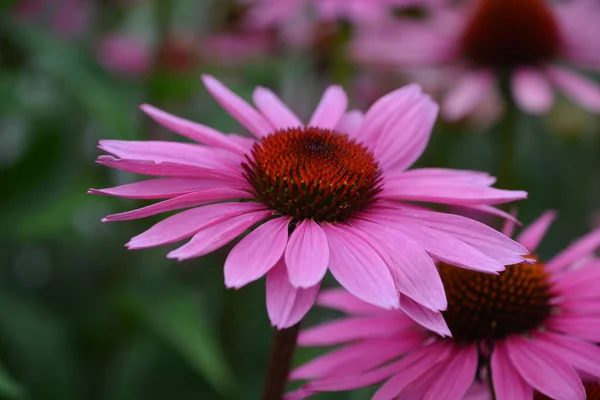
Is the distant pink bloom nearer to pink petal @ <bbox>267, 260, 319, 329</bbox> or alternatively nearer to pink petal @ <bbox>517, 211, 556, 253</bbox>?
pink petal @ <bbox>517, 211, 556, 253</bbox>

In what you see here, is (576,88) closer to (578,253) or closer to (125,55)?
(578,253)

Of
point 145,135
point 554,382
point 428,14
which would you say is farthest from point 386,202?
point 428,14

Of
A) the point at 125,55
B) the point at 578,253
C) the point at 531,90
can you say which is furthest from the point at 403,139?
the point at 125,55

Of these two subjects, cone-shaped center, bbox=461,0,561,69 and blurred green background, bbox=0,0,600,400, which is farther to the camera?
cone-shaped center, bbox=461,0,561,69

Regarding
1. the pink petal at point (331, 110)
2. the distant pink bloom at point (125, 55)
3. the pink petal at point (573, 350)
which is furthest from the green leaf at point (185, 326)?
the distant pink bloom at point (125, 55)

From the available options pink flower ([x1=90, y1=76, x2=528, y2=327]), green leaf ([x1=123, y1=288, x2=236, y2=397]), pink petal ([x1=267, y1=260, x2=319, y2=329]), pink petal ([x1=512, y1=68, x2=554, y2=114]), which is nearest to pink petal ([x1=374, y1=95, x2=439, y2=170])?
pink flower ([x1=90, y1=76, x2=528, y2=327])

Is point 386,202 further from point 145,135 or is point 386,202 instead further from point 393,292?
point 145,135
